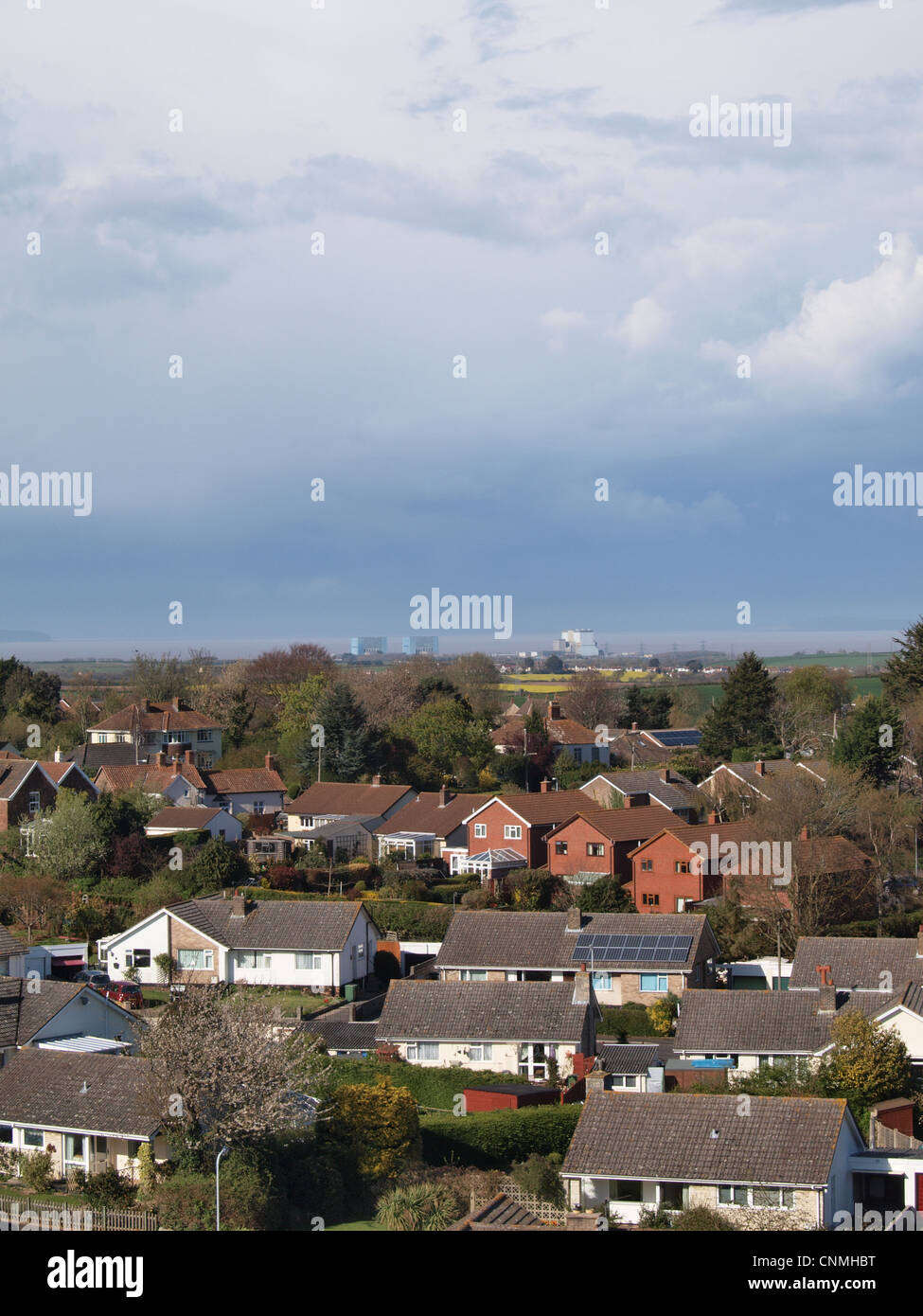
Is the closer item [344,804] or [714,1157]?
[714,1157]

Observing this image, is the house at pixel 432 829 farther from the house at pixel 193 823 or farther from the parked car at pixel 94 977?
the parked car at pixel 94 977

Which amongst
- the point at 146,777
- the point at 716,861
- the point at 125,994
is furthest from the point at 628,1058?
the point at 146,777

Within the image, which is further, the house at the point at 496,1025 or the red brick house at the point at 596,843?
the red brick house at the point at 596,843

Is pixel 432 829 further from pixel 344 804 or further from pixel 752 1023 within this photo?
pixel 752 1023

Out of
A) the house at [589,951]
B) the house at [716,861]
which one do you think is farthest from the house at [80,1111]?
the house at [716,861]

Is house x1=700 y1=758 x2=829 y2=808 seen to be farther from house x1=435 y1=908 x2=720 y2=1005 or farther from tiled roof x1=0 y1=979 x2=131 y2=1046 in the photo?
tiled roof x1=0 y1=979 x2=131 y2=1046
